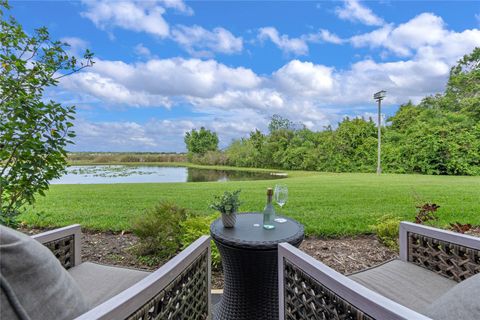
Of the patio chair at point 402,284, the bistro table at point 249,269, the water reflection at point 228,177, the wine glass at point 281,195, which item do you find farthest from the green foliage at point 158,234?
the water reflection at point 228,177

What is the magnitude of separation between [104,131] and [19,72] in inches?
252

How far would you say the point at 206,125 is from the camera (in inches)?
1238

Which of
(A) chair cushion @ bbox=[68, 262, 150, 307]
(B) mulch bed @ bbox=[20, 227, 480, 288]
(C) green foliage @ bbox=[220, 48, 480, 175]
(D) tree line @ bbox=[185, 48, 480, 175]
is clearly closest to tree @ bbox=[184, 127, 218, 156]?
(D) tree line @ bbox=[185, 48, 480, 175]

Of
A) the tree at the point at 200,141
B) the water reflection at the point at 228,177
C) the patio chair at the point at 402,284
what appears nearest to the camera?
the patio chair at the point at 402,284

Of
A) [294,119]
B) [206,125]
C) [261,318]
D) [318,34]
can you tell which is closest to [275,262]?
[261,318]

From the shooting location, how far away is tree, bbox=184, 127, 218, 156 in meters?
30.5

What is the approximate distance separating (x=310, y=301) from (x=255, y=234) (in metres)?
0.57

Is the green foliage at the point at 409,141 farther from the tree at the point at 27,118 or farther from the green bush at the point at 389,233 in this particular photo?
the tree at the point at 27,118

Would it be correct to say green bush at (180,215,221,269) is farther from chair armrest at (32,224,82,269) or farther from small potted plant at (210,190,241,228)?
chair armrest at (32,224,82,269)

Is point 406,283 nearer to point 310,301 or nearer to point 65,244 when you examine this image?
point 310,301

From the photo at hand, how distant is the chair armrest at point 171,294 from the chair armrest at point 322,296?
0.41 m

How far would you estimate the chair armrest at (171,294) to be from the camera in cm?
76

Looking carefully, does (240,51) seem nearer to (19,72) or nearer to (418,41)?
(418,41)

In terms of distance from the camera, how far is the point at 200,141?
100ft
